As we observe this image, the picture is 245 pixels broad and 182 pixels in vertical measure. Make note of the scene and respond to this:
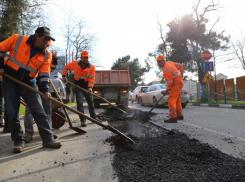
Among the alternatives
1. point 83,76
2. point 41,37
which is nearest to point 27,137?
point 41,37

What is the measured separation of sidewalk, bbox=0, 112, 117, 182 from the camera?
2.39 m

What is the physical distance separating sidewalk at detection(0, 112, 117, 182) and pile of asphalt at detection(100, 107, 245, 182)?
19 cm

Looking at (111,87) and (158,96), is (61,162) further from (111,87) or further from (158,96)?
(158,96)

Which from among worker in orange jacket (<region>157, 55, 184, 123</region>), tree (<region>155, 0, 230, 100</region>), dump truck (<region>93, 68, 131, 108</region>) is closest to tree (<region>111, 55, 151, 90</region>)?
tree (<region>155, 0, 230, 100</region>)

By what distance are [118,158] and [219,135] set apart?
255 cm

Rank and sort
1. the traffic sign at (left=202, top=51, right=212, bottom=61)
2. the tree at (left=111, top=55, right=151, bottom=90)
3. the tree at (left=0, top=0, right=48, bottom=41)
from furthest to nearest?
the tree at (left=111, top=55, right=151, bottom=90)
the traffic sign at (left=202, top=51, right=212, bottom=61)
the tree at (left=0, top=0, right=48, bottom=41)

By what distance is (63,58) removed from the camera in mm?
29578

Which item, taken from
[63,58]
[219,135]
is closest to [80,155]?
[219,135]

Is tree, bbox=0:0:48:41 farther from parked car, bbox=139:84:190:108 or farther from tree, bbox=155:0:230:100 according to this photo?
tree, bbox=155:0:230:100

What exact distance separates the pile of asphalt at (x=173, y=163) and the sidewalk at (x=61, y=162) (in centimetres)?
19

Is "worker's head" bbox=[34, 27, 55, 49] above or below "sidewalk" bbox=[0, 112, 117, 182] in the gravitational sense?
above

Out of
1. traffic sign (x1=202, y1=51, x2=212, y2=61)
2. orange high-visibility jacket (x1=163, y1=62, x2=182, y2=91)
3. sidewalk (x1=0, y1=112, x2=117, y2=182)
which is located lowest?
sidewalk (x1=0, y1=112, x2=117, y2=182)

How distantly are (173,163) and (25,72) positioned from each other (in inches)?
98.9

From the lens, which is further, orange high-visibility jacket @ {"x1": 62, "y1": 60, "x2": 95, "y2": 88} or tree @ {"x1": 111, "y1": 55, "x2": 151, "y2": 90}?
tree @ {"x1": 111, "y1": 55, "x2": 151, "y2": 90}
